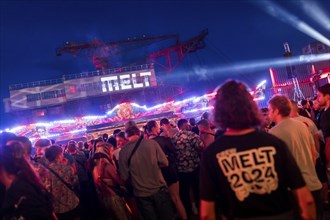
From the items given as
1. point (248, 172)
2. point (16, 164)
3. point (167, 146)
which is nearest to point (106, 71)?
point (167, 146)

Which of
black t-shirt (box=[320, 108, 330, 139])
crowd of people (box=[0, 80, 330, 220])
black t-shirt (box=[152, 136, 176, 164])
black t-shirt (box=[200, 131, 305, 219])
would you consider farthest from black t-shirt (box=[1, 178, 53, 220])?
black t-shirt (box=[320, 108, 330, 139])

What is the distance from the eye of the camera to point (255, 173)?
249cm

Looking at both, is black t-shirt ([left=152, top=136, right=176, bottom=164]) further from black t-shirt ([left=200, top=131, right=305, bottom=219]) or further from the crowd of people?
black t-shirt ([left=200, top=131, right=305, bottom=219])

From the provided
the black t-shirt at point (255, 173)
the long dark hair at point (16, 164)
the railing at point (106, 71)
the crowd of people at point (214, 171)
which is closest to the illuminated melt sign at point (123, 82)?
the railing at point (106, 71)

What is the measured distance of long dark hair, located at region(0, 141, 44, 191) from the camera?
3568 millimetres

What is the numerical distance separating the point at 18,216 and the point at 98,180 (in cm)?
231

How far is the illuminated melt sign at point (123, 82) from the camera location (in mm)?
49469

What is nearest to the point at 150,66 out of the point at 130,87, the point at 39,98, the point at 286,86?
the point at 130,87

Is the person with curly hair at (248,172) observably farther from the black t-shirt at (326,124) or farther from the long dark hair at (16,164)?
the black t-shirt at (326,124)

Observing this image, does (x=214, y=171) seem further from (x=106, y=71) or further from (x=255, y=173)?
(x=106, y=71)

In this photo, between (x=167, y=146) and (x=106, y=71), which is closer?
(x=167, y=146)

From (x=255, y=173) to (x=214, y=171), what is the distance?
1.00 feet

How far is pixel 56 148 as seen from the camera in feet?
18.0

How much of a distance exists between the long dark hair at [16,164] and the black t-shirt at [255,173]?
212 centimetres
